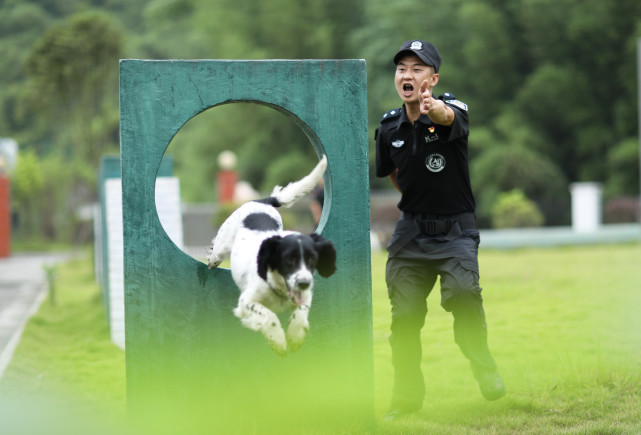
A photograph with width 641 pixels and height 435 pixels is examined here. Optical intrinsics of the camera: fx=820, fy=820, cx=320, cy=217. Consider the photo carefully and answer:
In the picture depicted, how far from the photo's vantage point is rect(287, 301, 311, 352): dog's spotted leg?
3.54 meters

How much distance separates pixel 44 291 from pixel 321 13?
22.1m

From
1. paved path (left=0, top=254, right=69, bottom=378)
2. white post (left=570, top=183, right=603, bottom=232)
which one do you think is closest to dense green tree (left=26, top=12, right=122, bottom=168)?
paved path (left=0, top=254, right=69, bottom=378)

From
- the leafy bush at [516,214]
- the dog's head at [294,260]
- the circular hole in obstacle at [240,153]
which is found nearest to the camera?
the dog's head at [294,260]

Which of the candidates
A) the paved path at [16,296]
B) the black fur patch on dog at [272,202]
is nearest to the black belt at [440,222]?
the black fur patch on dog at [272,202]

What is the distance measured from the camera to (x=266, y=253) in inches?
136

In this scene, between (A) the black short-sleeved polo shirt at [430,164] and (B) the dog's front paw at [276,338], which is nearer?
(B) the dog's front paw at [276,338]

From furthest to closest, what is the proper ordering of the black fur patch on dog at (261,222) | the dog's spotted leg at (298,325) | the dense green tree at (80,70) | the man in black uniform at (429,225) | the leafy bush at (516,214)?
the dense green tree at (80,70) < the leafy bush at (516,214) < the man in black uniform at (429,225) < the black fur patch on dog at (261,222) < the dog's spotted leg at (298,325)

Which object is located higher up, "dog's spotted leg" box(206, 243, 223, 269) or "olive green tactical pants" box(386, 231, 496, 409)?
"dog's spotted leg" box(206, 243, 223, 269)

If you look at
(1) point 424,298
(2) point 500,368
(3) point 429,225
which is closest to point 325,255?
(3) point 429,225

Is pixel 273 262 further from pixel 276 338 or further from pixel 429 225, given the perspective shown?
pixel 429 225

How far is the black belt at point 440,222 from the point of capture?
442cm

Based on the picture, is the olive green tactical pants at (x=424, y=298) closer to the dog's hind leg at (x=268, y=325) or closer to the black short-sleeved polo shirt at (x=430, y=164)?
the black short-sleeved polo shirt at (x=430, y=164)

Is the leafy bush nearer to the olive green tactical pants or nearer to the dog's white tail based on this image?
the olive green tactical pants

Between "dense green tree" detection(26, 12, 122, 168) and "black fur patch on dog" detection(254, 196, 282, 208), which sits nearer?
"black fur patch on dog" detection(254, 196, 282, 208)
